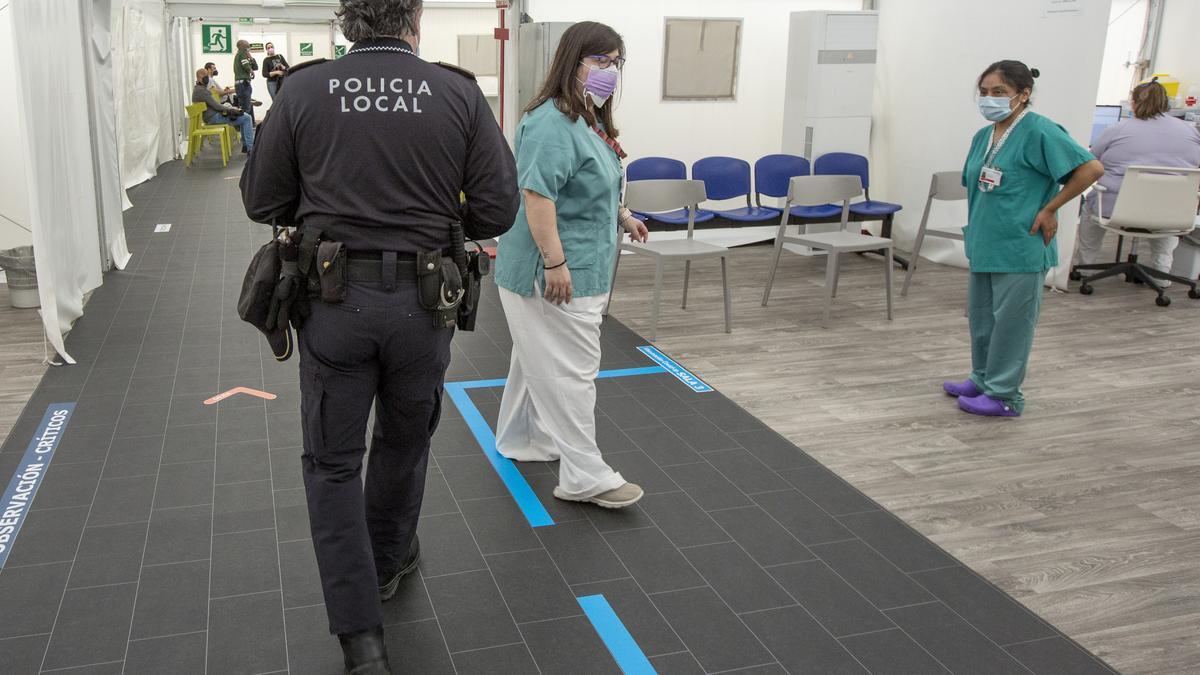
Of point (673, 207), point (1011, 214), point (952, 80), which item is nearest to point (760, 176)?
point (952, 80)

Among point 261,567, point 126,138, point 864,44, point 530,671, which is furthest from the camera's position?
point 126,138

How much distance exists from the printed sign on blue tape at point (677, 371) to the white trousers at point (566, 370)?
1.34 m

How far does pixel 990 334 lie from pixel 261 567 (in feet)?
10.4

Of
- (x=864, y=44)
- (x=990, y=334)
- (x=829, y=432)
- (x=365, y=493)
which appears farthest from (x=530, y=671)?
(x=864, y=44)

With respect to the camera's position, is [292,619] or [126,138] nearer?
[292,619]

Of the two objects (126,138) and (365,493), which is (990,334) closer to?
(365,493)

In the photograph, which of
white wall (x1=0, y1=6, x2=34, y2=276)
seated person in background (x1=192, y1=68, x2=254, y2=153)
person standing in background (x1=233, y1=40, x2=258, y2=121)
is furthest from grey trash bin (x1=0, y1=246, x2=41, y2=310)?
person standing in background (x1=233, y1=40, x2=258, y2=121)

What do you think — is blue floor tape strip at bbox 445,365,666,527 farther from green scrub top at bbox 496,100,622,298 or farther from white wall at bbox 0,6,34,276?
white wall at bbox 0,6,34,276

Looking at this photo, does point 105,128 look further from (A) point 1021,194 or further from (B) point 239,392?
(A) point 1021,194

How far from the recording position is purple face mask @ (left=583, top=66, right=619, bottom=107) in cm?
283

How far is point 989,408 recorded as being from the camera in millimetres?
4188

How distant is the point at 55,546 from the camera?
2822mm

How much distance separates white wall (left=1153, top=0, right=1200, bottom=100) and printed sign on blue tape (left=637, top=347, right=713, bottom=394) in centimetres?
875

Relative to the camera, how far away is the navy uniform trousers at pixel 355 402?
205 cm
